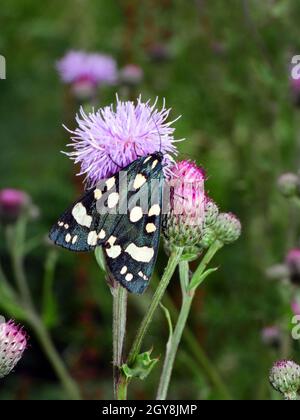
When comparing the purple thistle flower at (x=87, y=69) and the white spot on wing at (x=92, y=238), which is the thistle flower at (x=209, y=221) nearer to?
the white spot on wing at (x=92, y=238)

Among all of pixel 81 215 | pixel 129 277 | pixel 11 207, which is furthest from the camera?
pixel 11 207

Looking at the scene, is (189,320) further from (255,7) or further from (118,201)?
(118,201)

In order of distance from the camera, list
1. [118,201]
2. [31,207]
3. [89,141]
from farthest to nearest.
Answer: [31,207]
[89,141]
[118,201]

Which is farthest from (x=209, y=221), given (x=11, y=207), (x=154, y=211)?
(x=11, y=207)

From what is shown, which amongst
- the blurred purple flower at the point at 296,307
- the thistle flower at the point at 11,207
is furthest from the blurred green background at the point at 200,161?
the blurred purple flower at the point at 296,307

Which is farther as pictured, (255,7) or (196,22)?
(196,22)

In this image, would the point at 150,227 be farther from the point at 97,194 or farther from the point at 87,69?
the point at 87,69
